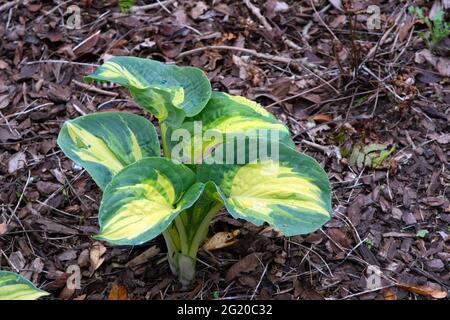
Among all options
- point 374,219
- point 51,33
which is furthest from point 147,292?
point 51,33

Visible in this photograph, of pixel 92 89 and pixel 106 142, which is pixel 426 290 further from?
pixel 92 89

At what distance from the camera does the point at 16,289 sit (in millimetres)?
1428

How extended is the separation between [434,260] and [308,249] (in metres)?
0.40

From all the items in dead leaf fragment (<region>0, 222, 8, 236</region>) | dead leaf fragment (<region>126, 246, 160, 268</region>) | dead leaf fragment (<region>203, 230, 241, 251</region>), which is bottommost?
dead leaf fragment (<region>126, 246, 160, 268</region>)

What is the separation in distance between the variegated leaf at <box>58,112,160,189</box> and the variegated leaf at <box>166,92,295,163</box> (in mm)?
87

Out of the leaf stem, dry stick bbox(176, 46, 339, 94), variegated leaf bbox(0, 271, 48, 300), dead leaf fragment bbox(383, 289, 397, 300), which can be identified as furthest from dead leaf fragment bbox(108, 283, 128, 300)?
dry stick bbox(176, 46, 339, 94)

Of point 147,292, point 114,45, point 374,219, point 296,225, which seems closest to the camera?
point 296,225

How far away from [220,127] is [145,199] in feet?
1.07

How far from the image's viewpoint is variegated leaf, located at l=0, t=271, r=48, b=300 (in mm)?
1418

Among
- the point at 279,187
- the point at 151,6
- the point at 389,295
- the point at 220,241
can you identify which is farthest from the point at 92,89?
the point at 389,295

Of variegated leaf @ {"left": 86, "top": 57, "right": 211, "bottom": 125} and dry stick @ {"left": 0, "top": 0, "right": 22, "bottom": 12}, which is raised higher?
variegated leaf @ {"left": 86, "top": 57, "right": 211, "bottom": 125}

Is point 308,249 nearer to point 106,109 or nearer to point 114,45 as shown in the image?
point 106,109

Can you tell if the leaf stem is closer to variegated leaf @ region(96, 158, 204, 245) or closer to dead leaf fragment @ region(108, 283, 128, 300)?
variegated leaf @ region(96, 158, 204, 245)

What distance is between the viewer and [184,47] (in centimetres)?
255
